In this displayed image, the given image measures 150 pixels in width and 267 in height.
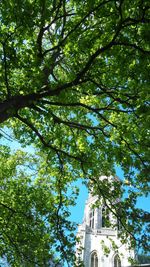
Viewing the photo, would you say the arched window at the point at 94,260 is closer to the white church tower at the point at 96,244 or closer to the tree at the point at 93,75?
the white church tower at the point at 96,244

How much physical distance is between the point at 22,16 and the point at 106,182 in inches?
315

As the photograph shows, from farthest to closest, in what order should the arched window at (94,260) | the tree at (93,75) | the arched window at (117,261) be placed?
the arched window at (94,260)
the arched window at (117,261)
the tree at (93,75)

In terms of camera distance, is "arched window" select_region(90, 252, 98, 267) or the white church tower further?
"arched window" select_region(90, 252, 98, 267)

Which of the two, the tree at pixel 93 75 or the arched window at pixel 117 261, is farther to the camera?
the arched window at pixel 117 261

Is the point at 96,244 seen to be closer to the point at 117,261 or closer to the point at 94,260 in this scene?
the point at 94,260

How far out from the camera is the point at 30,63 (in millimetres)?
9508

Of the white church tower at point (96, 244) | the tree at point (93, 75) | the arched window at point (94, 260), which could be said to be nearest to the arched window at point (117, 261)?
the white church tower at point (96, 244)

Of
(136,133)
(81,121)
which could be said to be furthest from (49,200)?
(136,133)

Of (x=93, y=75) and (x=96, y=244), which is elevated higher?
(x=96, y=244)

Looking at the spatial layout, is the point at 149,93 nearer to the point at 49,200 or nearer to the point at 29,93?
the point at 29,93

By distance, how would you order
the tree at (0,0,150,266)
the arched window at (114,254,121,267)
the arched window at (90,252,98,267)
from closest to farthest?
1. the tree at (0,0,150,266)
2. the arched window at (114,254,121,267)
3. the arched window at (90,252,98,267)

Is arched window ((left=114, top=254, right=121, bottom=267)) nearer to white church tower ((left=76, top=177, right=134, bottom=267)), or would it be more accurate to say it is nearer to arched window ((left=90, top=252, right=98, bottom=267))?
white church tower ((left=76, top=177, right=134, bottom=267))

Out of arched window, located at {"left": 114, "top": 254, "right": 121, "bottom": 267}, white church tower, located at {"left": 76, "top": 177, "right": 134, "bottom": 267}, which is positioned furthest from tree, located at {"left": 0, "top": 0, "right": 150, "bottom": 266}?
arched window, located at {"left": 114, "top": 254, "right": 121, "bottom": 267}

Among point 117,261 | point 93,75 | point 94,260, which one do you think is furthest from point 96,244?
point 93,75
